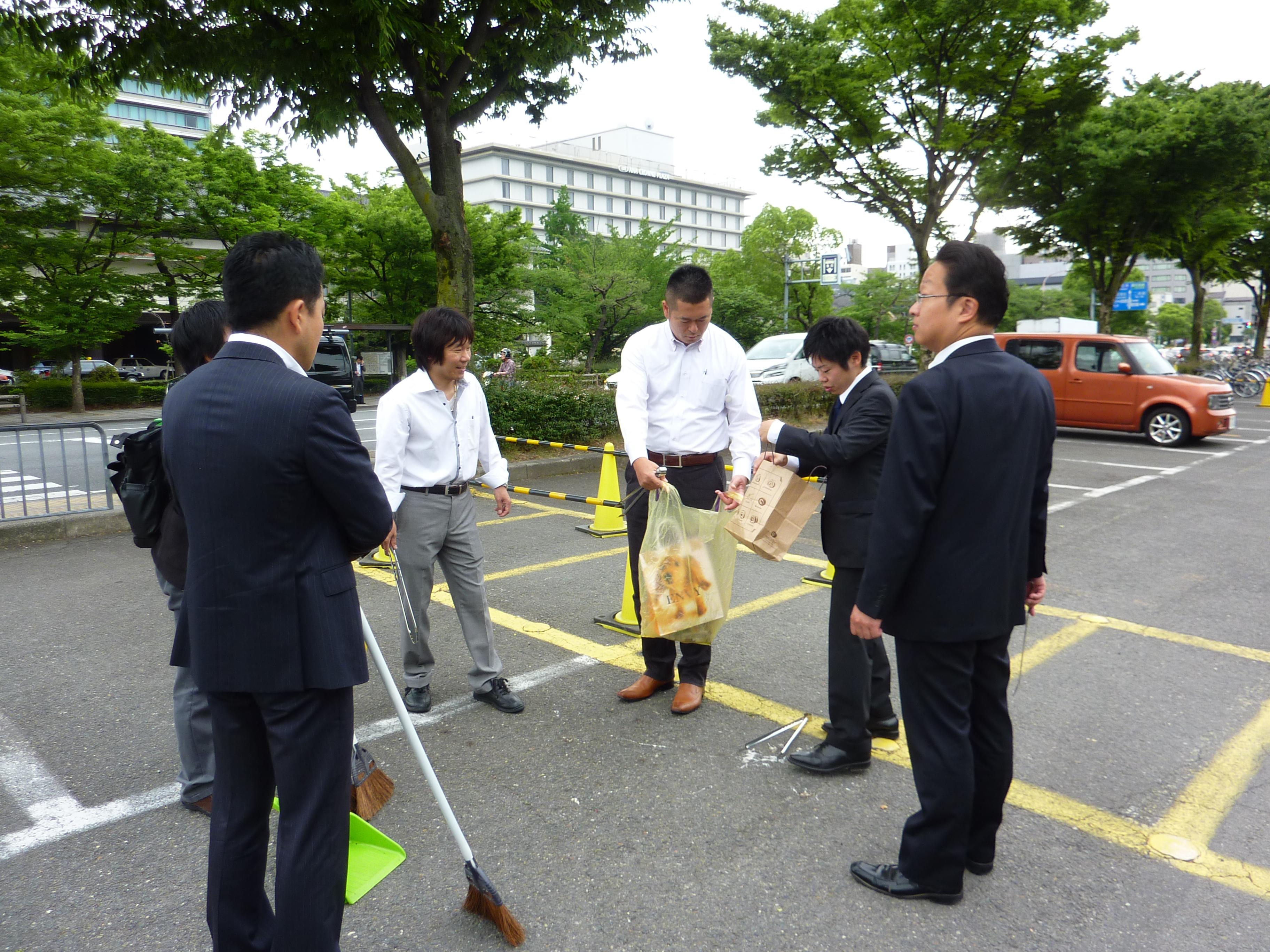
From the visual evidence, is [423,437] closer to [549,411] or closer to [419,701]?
[419,701]

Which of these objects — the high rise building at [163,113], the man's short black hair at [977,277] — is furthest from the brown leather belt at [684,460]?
the high rise building at [163,113]

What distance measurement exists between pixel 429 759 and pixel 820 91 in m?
15.1

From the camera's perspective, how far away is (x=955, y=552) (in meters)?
2.38

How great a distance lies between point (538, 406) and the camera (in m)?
11.3

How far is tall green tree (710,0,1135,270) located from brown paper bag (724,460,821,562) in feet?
44.0

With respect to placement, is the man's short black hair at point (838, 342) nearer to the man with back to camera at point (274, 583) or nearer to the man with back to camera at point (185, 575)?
the man with back to camera at point (274, 583)

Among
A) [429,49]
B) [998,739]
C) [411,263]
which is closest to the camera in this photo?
[998,739]

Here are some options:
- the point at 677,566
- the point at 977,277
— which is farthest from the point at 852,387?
the point at 677,566

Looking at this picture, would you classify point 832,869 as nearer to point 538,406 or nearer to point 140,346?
point 538,406

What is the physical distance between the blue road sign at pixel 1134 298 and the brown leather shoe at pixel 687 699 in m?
42.1

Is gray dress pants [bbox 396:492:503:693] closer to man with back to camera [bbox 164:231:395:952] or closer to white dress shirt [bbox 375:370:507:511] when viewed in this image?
white dress shirt [bbox 375:370:507:511]

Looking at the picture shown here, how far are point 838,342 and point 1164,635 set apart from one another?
130 inches

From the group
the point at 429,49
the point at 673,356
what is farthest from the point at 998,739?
the point at 429,49

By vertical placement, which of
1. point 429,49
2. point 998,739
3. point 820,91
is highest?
point 820,91
